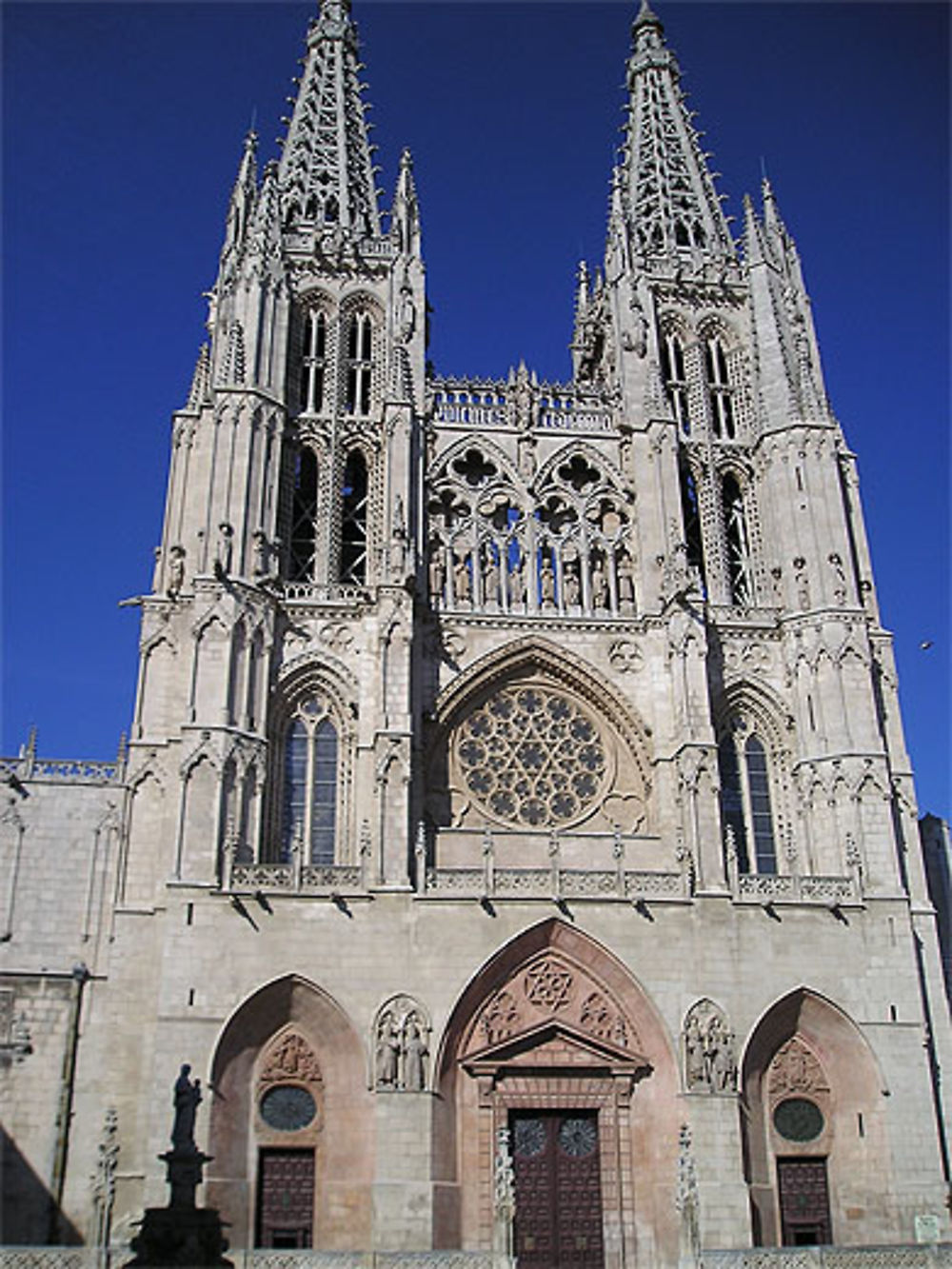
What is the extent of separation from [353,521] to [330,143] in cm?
1288

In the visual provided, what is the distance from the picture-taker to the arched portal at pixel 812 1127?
69.2 ft

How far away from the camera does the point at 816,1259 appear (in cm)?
1777

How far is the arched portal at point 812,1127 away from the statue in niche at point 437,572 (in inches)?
416

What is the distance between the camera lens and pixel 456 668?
2536cm

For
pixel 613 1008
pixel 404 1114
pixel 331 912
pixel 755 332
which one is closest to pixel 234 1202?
pixel 404 1114

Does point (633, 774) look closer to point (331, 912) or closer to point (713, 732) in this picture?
point (713, 732)

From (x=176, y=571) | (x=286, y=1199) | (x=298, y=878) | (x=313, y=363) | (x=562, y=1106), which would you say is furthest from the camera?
(x=313, y=363)

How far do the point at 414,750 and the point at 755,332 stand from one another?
14.3m

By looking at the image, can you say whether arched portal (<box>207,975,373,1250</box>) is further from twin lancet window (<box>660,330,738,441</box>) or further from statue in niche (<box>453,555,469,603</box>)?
twin lancet window (<box>660,330,738,441</box>)

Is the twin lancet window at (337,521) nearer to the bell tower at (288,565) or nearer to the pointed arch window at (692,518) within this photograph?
the bell tower at (288,565)

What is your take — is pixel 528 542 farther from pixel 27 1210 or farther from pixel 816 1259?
pixel 27 1210

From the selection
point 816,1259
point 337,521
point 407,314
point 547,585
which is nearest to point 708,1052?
point 816,1259

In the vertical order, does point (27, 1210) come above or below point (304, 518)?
below

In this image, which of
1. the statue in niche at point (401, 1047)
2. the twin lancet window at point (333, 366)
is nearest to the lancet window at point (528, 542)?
the twin lancet window at point (333, 366)
